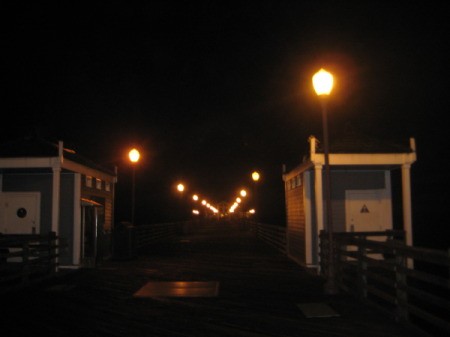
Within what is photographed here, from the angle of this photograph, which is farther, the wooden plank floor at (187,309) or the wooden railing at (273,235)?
the wooden railing at (273,235)

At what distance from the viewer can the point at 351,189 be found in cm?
1578

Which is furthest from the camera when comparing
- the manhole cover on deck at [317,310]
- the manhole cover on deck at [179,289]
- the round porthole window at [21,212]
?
the round porthole window at [21,212]

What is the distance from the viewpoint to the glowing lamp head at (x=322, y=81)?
10.8 meters

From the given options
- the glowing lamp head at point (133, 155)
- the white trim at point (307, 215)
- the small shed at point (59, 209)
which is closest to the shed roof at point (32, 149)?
the small shed at point (59, 209)

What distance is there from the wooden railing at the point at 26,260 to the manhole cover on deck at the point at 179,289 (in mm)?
2734

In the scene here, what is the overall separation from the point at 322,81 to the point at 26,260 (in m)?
7.64

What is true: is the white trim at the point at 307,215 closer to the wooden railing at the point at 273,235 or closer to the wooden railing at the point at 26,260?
the wooden railing at the point at 273,235

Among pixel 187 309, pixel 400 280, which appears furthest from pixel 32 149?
pixel 400 280

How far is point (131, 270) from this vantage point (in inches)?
580

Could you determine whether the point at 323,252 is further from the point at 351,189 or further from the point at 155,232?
the point at 155,232

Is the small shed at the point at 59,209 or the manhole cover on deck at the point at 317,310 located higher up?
the small shed at the point at 59,209

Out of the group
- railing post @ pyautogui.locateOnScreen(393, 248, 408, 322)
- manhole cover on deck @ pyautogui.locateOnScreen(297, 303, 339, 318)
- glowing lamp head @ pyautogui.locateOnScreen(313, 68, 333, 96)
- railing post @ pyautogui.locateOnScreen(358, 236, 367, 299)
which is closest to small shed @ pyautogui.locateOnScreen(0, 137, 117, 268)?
glowing lamp head @ pyautogui.locateOnScreen(313, 68, 333, 96)

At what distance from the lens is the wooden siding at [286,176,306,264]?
16180 mm

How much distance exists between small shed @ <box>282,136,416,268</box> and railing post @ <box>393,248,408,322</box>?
6.34m
